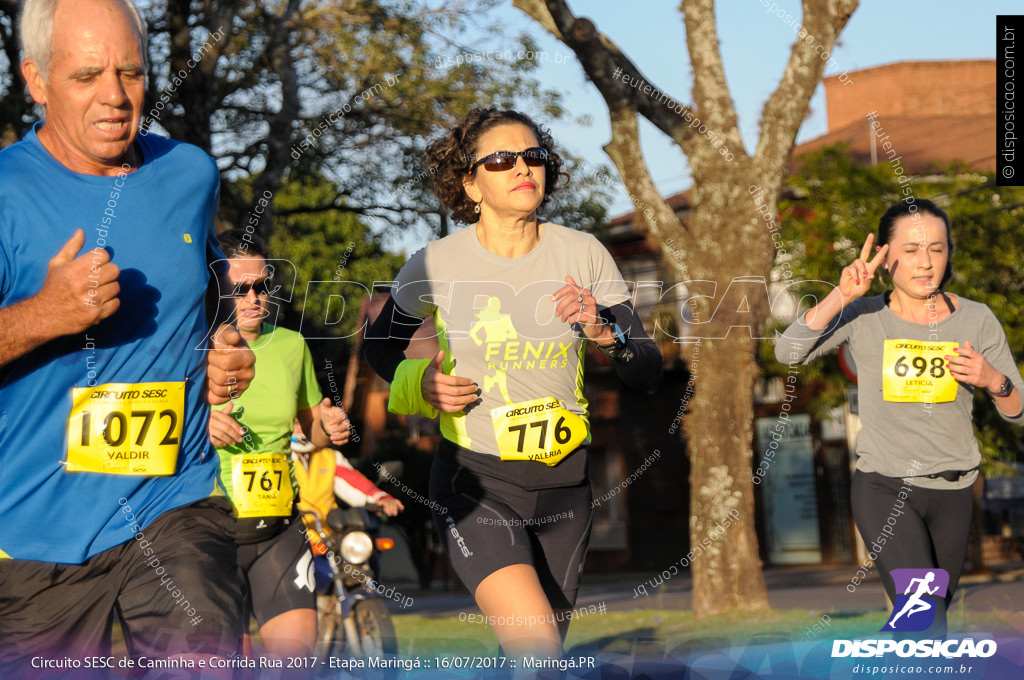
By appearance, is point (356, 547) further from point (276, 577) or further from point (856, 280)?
point (856, 280)

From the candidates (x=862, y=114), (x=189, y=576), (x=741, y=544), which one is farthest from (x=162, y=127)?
(x=862, y=114)

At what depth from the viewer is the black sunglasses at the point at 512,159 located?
162 inches

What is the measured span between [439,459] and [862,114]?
1078 inches

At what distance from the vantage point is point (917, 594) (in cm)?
463

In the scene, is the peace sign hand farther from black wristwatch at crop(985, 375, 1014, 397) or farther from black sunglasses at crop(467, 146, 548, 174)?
black sunglasses at crop(467, 146, 548, 174)

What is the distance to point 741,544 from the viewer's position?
10.6m

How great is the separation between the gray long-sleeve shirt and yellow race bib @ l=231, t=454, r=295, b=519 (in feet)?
7.74

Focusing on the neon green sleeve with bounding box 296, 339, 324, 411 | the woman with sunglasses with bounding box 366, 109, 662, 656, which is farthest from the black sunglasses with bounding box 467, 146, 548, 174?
the neon green sleeve with bounding box 296, 339, 324, 411

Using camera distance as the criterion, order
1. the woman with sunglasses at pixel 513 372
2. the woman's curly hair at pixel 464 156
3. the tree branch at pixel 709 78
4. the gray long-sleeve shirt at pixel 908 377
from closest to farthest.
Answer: the woman with sunglasses at pixel 513 372 < the woman's curly hair at pixel 464 156 < the gray long-sleeve shirt at pixel 908 377 < the tree branch at pixel 709 78

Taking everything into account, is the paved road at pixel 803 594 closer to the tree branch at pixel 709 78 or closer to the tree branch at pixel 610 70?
the tree branch at pixel 709 78

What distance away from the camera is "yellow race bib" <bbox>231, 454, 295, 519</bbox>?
207 inches

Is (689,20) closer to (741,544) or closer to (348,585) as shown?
(741,544)

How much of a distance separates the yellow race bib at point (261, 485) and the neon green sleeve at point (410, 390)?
1383mm

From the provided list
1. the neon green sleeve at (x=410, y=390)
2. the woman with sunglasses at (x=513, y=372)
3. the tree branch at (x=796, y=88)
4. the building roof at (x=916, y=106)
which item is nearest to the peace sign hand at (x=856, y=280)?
the woman with sunglasses at (x=513, y=372)
